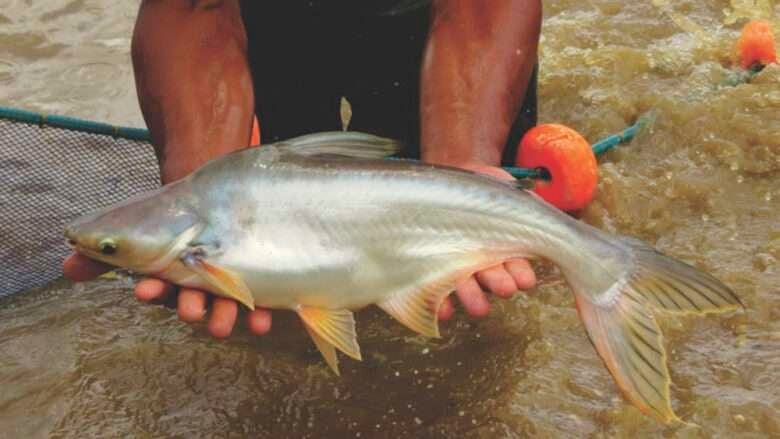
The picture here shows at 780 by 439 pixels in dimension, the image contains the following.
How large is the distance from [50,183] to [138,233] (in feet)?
4.99

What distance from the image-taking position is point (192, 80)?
2518 millimetres

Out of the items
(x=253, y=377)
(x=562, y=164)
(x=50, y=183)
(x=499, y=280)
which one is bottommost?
(x=253, y=377)

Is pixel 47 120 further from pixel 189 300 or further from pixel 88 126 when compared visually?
pixel 189 300

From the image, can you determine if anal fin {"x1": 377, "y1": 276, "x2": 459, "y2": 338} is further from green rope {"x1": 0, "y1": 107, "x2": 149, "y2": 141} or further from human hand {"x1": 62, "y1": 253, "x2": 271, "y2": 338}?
green rope {"x1": 0, "y1": 107, "x2": 149, "y2": 141}

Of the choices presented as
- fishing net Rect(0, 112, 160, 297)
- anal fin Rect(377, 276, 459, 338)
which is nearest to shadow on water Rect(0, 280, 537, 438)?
fishing net Rect(0, 112, 160, 297)

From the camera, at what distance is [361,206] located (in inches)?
76.9

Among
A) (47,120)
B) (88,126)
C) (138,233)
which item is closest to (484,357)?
(138,233)

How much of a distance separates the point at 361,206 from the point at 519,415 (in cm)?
84

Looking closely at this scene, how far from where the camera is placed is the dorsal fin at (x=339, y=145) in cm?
205

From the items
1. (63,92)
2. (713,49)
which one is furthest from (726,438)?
(63,92)

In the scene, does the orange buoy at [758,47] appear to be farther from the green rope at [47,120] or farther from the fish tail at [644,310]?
the green rope at [47,120]

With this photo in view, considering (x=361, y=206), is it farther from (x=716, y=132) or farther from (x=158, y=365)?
(x=716, y=132)

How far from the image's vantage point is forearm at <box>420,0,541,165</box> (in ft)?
8.06

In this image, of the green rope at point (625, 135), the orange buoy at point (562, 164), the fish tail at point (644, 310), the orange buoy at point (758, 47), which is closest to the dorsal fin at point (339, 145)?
the fish tail at point (644, 310)
